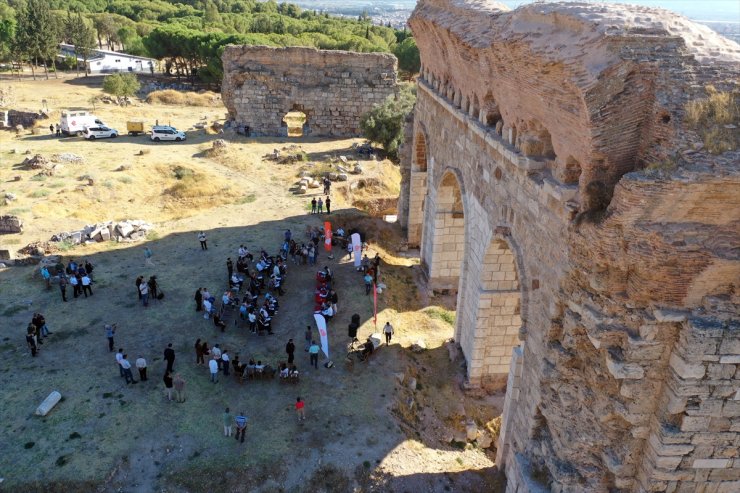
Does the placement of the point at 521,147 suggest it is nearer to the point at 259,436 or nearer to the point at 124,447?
the point at 259,436

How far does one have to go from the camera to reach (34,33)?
52.7 metres

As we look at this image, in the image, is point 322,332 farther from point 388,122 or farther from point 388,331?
point 388,122

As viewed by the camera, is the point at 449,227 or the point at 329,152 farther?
the point at 329,152

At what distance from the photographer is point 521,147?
37.4ft

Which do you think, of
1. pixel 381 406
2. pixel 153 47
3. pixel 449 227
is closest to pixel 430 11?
pixel 449 227

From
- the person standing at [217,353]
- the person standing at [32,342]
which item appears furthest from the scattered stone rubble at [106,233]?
the person standing at [217,353]

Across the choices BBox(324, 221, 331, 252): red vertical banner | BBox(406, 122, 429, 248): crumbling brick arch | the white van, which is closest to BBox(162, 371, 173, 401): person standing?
BBox(324, 221, 331, 252): red vertical banner

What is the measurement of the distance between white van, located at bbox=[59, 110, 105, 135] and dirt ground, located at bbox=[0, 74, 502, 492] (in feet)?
31.7

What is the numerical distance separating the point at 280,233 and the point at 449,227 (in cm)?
793

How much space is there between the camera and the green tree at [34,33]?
52.1 m

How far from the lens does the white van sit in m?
36.7

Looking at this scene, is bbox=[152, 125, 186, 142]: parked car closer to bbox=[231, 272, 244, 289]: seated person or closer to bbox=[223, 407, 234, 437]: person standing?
bbox=[231, 272, 244, 289]: seated person

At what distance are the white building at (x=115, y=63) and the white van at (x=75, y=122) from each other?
2645cm

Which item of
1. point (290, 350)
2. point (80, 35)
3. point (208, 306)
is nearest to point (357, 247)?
point (208, 306)
